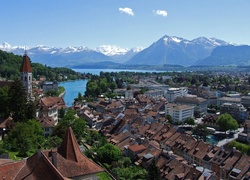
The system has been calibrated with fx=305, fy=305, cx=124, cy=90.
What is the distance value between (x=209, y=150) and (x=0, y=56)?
84251 mm

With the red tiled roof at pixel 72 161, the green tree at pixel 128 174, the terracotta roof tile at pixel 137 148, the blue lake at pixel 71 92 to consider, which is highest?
the red tiled roof at pixel 72 161

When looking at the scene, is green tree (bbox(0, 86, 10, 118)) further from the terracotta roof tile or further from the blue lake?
the blue lake

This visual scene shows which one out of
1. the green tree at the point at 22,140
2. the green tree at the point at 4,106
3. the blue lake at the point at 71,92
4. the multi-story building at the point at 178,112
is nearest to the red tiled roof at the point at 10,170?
the green tree at the point at 22,140

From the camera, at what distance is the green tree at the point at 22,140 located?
2086cm

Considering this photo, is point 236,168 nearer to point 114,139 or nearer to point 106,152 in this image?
point 106,152

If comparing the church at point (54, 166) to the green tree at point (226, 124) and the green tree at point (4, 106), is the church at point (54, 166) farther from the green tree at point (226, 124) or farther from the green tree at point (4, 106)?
the green tree at point (226, 124)

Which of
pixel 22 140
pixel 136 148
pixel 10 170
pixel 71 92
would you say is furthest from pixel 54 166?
pixel 71 92

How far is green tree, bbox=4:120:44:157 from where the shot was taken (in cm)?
2086

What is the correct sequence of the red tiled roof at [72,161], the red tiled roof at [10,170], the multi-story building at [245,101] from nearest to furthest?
1. the red tiled roof at [10,170]
2. the red tiled roof at [72,161]
3. the multi-story building at [245,101]

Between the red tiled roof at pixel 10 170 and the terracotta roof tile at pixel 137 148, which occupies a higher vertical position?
the red tiled roof at pixel 10 170

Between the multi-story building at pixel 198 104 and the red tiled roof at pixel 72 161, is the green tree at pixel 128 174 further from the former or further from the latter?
the multi-story building at pixel 198 104

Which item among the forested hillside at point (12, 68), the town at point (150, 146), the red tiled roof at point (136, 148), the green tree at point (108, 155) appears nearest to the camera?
the town at point (150, 146)

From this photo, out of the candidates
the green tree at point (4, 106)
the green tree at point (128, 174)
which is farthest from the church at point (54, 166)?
the green tree at point (4, 106)

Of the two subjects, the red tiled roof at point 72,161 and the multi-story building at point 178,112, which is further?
the multi-story building at point 178,112
